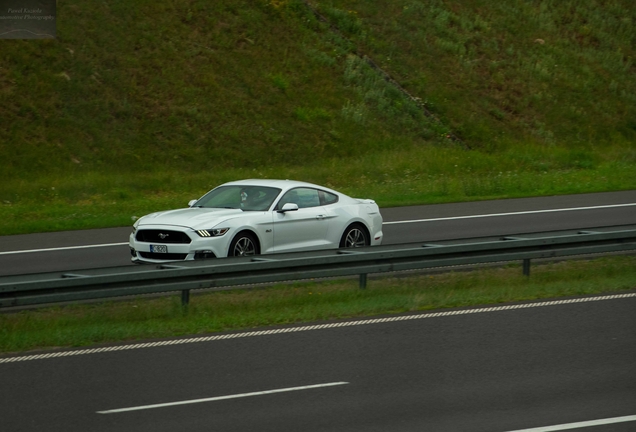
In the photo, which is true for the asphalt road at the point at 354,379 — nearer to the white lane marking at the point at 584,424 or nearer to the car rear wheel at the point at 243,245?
the white lane marking at the point at 584,424

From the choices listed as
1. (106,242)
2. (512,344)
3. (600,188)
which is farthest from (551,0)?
(512,344)

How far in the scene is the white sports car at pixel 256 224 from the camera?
14.3 metres

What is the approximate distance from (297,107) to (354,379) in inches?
949

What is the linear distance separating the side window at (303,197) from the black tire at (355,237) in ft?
2.46

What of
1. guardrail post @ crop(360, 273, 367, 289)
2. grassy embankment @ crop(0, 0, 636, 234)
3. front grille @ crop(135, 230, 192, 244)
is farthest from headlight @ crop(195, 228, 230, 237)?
grassy embankment @ crop(0, 0, 636, 234)

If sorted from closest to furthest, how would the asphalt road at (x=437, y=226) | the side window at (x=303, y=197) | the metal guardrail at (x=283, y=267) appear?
the metal guardrail at (x=283, y=267), the side window at (x=303, y=197), the asphalt road at (x=437, y=226)

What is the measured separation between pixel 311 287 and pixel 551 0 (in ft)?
116

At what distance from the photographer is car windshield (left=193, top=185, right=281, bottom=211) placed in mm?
15383

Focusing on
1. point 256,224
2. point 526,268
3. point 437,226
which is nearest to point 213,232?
point 256,224

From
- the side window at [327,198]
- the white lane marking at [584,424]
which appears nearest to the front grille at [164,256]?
the side window at [327,198]

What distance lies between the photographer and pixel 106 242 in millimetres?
18984

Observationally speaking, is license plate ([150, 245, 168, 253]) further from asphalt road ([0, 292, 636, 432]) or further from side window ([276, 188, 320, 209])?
asphalt road ([0, 292, 636, 432])

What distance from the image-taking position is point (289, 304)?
12508 millimetres

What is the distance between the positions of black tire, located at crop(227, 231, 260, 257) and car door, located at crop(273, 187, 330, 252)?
1.36ft
